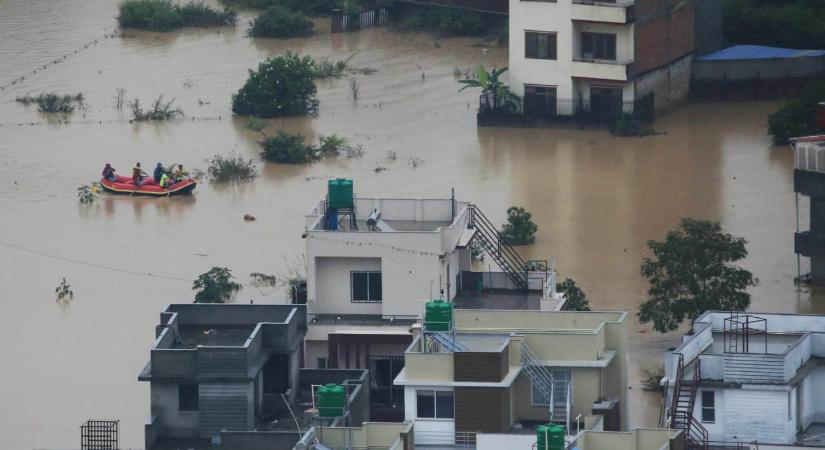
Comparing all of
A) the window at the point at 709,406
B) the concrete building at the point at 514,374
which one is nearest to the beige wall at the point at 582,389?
the concrete building at the point at 514,374

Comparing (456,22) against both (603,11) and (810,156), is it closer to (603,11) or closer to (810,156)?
(603,11)

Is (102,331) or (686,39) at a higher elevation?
(686,39)

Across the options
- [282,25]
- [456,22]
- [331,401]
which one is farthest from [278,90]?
[331,401]

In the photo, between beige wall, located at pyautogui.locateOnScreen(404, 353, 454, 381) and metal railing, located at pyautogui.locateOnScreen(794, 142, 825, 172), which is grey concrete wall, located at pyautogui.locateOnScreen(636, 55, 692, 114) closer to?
metal railing, located at pyautogui.locateOnScreen(794, 142, 825, 172)

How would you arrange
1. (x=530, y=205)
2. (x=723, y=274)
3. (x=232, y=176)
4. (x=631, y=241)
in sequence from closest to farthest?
(x=723, y=274) → (x=631, y=241) → (x=530, y=205) → (x=232, y=176)

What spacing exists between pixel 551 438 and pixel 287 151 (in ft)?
102

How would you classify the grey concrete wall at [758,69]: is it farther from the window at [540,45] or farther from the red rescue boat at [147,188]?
the red rescue boat at [147,188]

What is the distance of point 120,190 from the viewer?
176ft

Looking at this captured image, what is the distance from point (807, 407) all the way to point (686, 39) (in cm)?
3261

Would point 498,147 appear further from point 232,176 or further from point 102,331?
point 102,331

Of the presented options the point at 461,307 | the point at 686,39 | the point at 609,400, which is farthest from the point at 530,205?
the point at 609,400

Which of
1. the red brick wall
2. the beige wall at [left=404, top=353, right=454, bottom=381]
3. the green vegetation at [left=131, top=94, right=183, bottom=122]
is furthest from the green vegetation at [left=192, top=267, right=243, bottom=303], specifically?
the green vegetation at [left=131, top=94, right=183, bottom=122]

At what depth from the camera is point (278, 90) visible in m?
61.0

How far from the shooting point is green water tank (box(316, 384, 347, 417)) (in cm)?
2891
